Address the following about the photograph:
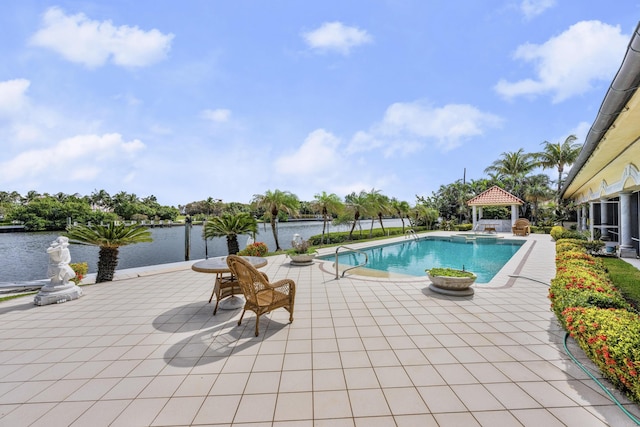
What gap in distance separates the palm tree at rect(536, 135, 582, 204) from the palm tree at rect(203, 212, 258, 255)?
2861 centimetres

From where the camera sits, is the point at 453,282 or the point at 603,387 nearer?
the point at 603,387

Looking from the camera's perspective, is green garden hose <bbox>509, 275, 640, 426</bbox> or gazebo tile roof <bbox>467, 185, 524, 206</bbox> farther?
gazebo tile roof <bbox>467, 185, 524, 206</bbox>

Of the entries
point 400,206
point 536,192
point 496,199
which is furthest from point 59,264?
point 536,192

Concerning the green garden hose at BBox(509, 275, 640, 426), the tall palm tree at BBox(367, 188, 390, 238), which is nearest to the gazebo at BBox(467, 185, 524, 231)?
the tall palm tree at BBox(367, 188, 390, 238)

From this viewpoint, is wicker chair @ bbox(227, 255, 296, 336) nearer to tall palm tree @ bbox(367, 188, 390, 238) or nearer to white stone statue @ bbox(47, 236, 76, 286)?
white stone statue @ bbox(47, 236, 76, 286)

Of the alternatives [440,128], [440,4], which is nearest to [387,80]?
[440,4]

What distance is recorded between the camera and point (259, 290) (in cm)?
366

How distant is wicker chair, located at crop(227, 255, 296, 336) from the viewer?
11.8 feet

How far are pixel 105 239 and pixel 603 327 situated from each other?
8.86 meters

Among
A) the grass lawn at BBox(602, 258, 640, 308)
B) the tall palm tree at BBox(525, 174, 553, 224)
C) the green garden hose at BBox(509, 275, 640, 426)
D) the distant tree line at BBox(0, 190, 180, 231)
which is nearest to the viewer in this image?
the green garden hose at BBox(509, 275, 640, 426)

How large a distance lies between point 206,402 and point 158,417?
0.35 m

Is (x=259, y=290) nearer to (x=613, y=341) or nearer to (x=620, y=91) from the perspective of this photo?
(x=613, y=341)

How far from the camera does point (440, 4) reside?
6.82 meters

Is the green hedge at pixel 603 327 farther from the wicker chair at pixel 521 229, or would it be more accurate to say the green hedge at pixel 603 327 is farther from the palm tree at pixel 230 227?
the wicker chair at pixel 521 229
